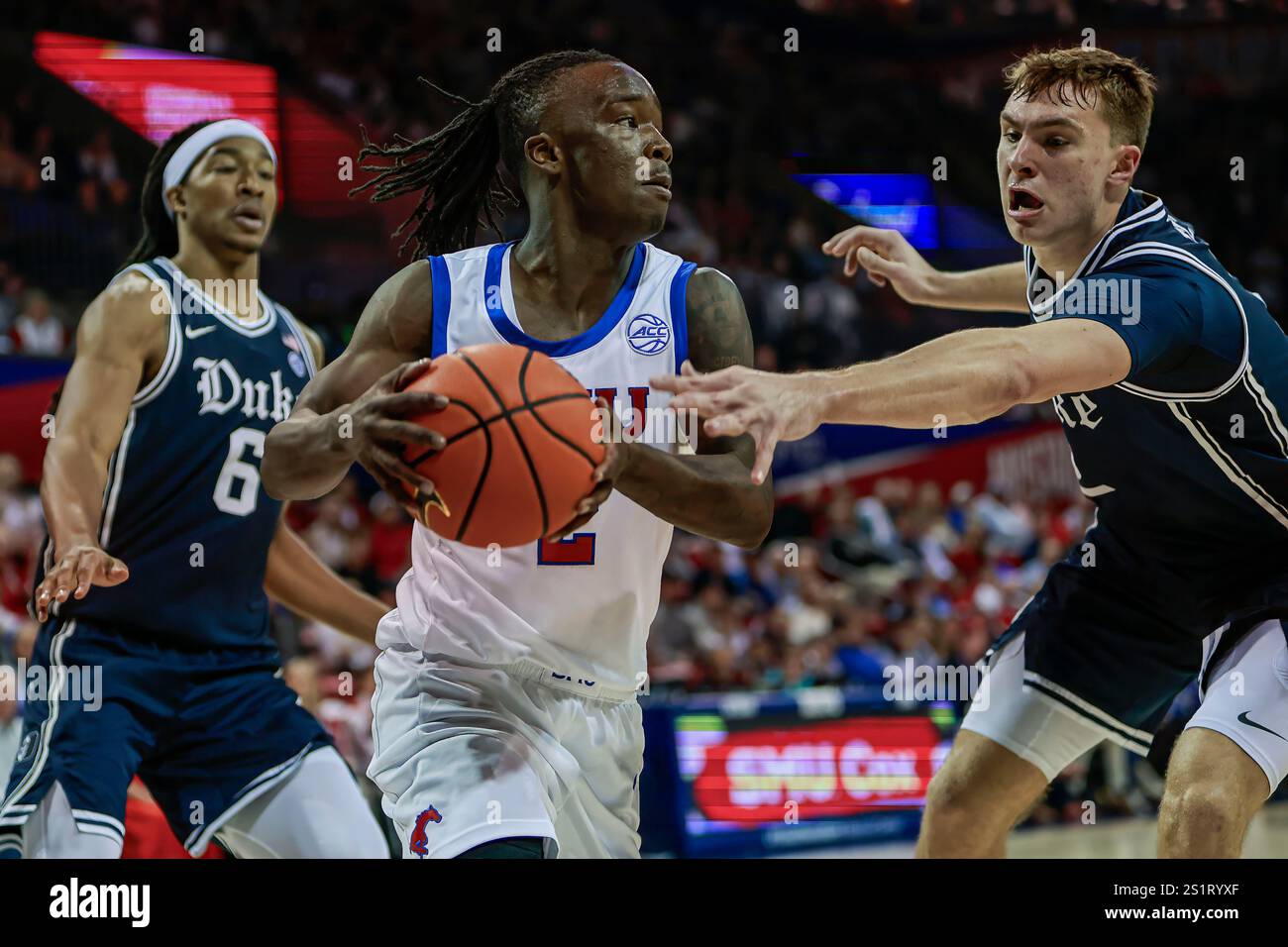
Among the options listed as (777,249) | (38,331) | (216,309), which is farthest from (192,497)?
(777,249)

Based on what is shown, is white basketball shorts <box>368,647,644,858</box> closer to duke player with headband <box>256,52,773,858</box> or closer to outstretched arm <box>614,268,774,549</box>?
duke player with headband <box>256,52,773,858</box>

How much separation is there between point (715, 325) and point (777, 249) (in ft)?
30.0

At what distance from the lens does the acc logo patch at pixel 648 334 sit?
3.29 meters

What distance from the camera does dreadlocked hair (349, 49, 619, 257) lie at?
3523 millimetres

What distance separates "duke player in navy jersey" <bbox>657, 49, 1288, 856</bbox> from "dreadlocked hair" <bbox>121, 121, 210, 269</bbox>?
99.6 inches

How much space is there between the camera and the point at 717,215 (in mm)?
12461

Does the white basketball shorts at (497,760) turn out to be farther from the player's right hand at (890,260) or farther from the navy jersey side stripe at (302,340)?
the player's right hand at (890,260)

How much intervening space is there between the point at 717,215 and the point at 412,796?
9901 mm

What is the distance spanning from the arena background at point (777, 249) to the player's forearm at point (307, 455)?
379 cm

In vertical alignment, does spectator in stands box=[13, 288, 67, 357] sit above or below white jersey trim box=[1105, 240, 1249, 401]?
above

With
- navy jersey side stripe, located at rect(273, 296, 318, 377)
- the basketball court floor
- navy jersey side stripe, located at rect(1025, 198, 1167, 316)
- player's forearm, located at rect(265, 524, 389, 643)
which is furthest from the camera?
the basketball court floor

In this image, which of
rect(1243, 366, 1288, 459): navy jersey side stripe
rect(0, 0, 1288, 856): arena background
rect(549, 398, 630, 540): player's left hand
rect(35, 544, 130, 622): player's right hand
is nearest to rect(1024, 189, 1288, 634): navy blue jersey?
rect(1243, 366, 1288, 459): navy jersey side stripe
